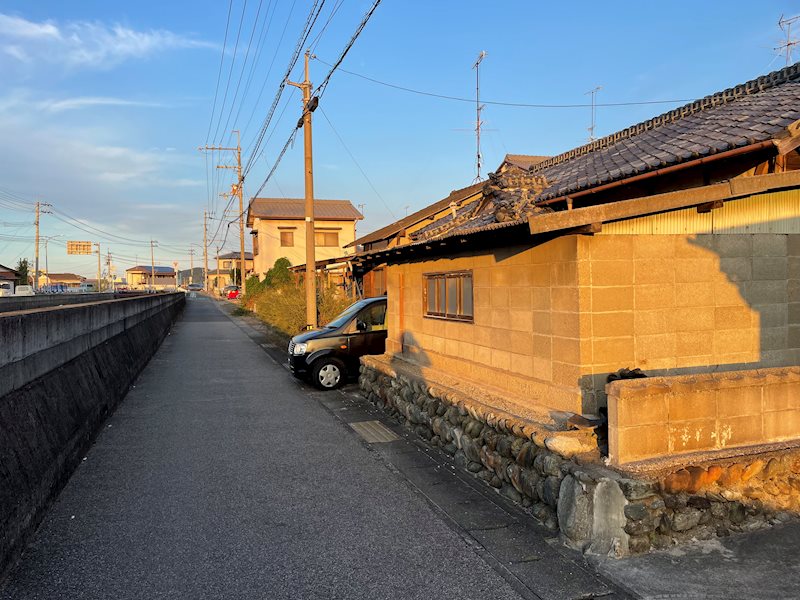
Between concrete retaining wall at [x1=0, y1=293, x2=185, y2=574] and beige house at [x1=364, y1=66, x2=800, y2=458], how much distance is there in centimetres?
447

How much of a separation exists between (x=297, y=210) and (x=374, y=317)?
3476 centimetres

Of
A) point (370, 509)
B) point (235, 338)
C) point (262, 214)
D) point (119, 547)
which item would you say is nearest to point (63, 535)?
point (119, 547)

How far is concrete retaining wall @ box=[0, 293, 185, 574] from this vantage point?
4262 millimetres

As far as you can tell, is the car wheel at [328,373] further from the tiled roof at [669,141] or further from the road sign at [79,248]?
the road sign at [79,248]

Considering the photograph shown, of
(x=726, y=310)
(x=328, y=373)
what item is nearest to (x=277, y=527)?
(x=726, y=310)

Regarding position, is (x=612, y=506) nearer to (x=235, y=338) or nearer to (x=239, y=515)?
(x=239, y=515)

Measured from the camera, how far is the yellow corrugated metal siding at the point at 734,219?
5.71m

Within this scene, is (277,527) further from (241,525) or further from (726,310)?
(726,310)

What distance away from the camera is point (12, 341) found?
4.75 m

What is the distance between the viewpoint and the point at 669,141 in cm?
730

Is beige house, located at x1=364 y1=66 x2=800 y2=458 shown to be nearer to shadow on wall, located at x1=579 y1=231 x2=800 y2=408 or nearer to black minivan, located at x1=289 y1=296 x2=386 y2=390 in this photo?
shadow on wall, located at x1=579 y1=231 x2=800 y2=408

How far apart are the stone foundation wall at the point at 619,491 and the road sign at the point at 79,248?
85.0 m

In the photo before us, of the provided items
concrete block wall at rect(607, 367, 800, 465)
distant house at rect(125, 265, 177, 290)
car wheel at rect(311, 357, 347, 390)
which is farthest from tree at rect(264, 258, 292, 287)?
distant house at rect(125, 265, 177, 290)

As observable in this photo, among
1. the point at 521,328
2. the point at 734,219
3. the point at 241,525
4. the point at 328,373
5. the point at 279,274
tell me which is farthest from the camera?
the point at 279,274
